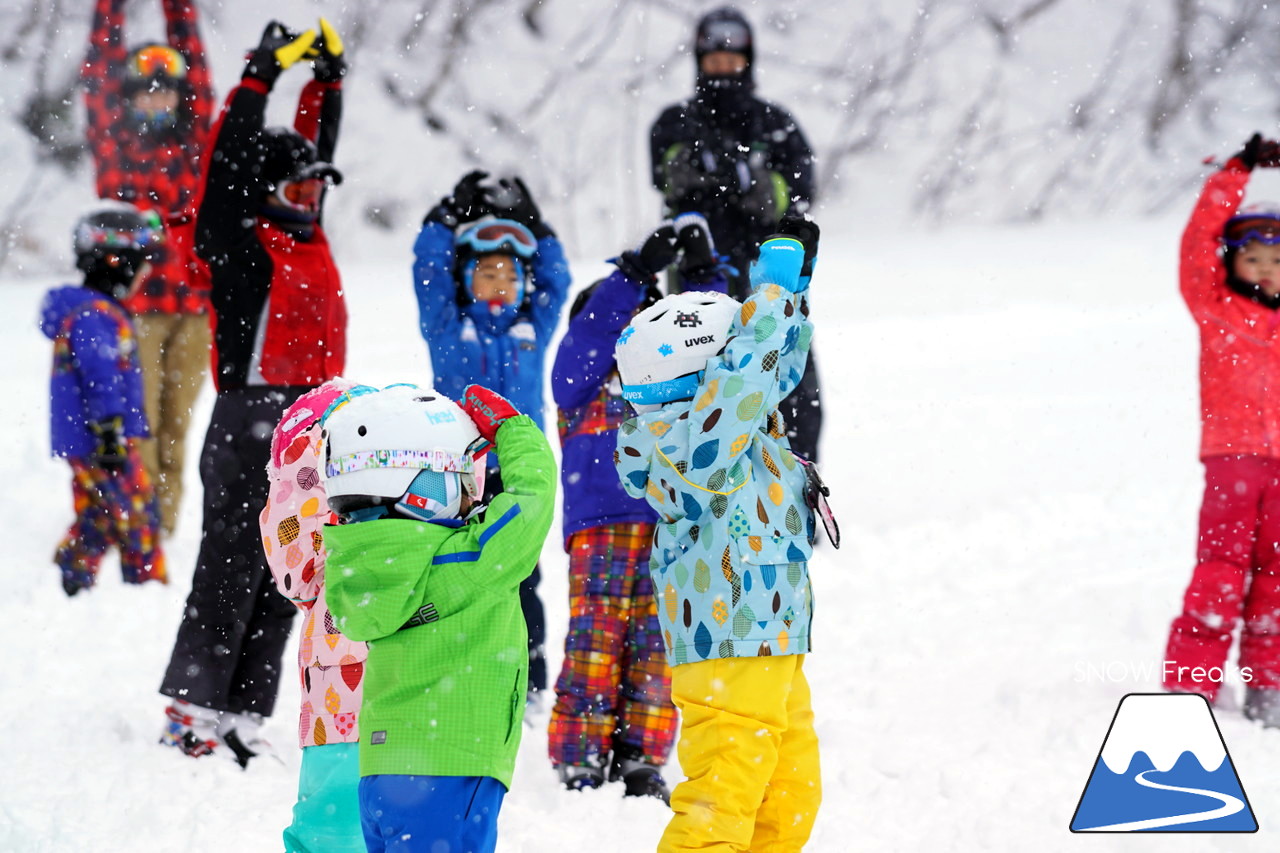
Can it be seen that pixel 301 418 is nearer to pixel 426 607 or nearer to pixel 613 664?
pixel 426 607

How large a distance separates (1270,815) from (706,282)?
2.26m

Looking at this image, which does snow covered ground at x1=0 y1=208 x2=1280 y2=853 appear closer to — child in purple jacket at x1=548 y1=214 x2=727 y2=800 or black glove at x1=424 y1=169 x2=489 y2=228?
child in purple jacket at x1=548 y1=214 x2=727 y2=800

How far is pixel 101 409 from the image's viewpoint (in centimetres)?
645

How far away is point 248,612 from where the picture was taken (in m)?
4.46

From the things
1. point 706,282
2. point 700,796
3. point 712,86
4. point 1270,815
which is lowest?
point 1270,815

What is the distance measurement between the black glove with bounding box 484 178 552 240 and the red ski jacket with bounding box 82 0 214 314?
303cm

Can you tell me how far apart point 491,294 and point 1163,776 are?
2705mm

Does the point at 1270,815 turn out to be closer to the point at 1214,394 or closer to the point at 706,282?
the point at 1214,394

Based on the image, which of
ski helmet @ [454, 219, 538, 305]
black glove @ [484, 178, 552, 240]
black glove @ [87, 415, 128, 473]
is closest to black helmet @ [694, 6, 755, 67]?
black glove @ [484, 178, 552, 240]

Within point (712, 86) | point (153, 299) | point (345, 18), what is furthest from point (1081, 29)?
point (153, 299)

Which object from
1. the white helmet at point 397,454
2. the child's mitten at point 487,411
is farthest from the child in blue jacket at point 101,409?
Answer: the white helmet at point 397,454

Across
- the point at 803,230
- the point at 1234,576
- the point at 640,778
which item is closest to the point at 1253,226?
the point at 1234,576

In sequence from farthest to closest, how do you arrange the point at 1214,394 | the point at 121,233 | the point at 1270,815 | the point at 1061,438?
the point at 1061,438 → the point at 121,233 → the point at 1214,394 → the point at 1270,815

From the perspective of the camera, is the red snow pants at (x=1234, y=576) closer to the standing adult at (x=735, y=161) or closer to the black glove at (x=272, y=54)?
the standing adult at (x=735, y=161)
